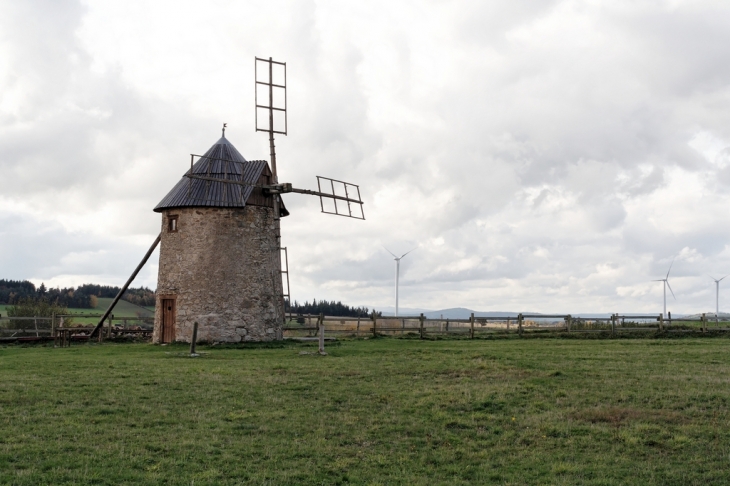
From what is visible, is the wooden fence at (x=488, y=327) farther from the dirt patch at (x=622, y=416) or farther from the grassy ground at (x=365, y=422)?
the dirt patch at (x=622, y=416)

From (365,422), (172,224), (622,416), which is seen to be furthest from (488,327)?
(365,422)

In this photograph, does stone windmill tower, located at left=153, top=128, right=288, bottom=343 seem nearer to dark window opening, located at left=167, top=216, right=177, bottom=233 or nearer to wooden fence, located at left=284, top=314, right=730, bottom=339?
dark window opening, located at left=167, top=216, right=177, bottom=233

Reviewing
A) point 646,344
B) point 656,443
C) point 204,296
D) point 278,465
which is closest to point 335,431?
point 278,465

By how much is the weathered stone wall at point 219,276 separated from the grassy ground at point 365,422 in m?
9.34

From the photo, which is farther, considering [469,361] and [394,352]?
[394,352]

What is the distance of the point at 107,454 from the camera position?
10.9m

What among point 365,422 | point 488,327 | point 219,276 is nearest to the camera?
point 365,422

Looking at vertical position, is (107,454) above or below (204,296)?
below

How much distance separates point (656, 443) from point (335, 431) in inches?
221

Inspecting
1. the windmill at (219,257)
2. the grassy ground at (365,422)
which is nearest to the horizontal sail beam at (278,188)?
the windmill at (219,257)

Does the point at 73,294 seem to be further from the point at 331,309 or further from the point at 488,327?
the point at 488,327

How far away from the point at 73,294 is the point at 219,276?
6903cm

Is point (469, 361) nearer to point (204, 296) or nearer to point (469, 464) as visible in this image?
point (469, 464)

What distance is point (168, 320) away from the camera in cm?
3225
